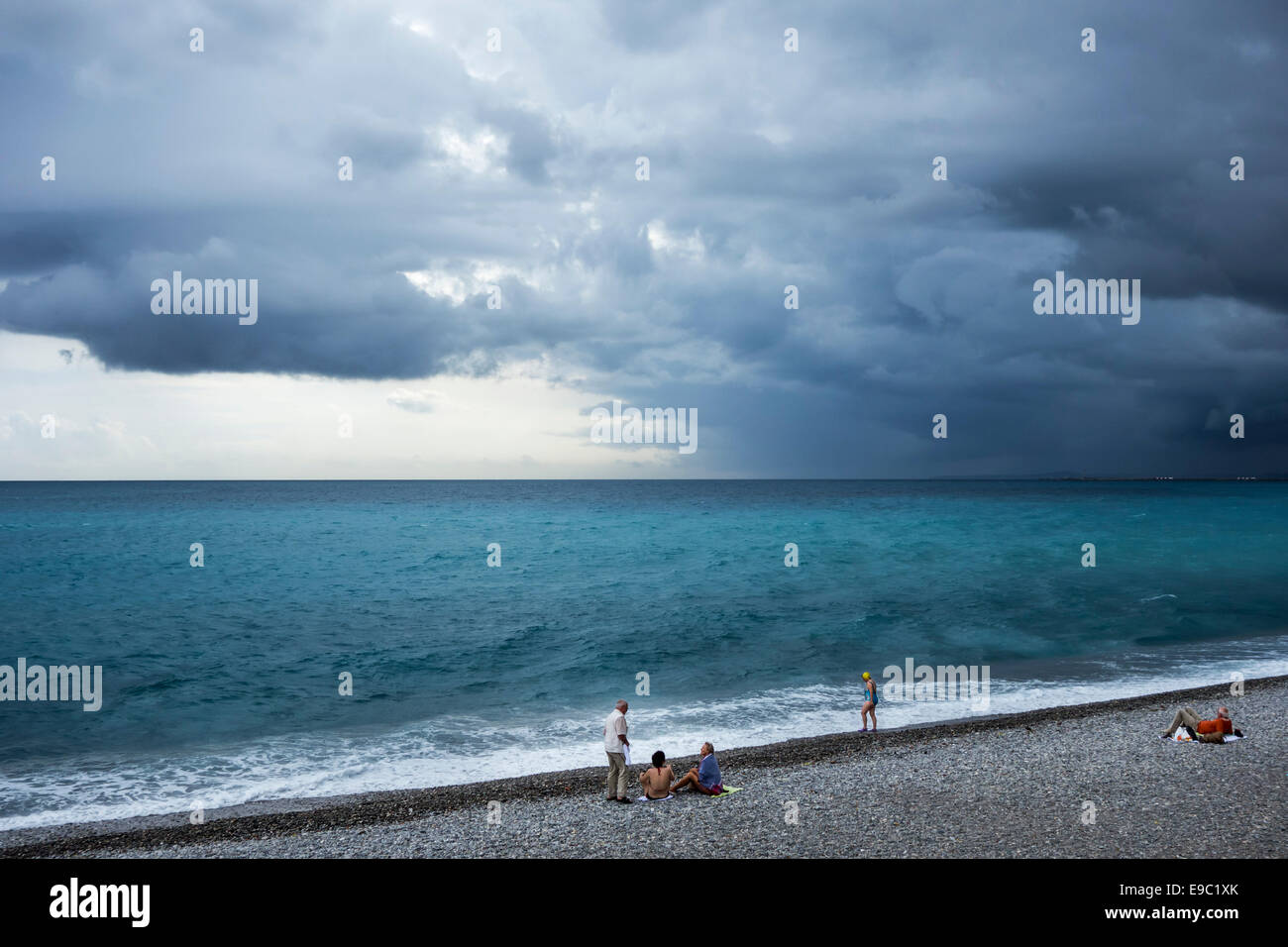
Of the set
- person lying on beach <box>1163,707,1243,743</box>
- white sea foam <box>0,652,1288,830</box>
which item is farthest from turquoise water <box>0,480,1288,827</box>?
person lying on beach <box>1163,707,1243,743</box>

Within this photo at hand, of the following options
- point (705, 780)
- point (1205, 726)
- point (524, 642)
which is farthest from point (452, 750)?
point (1205, 726)

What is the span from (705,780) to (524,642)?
20743 mm

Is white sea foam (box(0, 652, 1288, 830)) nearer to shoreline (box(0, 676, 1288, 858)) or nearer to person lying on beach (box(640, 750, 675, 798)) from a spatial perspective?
shoreline (box(0, 676, 1288, 858))

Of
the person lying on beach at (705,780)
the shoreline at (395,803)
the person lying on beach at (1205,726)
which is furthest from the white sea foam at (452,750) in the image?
the person lying on beach at (705,780)

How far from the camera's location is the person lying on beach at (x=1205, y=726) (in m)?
15.5

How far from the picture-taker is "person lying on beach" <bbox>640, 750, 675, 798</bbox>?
1355cm

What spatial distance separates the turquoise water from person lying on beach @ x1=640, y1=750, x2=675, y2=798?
4.70 metres

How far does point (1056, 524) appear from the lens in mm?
95188

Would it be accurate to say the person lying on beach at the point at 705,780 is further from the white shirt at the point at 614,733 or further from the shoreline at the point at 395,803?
the shoreline at the point at 395,803

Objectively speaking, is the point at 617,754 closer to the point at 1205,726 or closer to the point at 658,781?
the point at 658,781

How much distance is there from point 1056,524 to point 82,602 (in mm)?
101424
